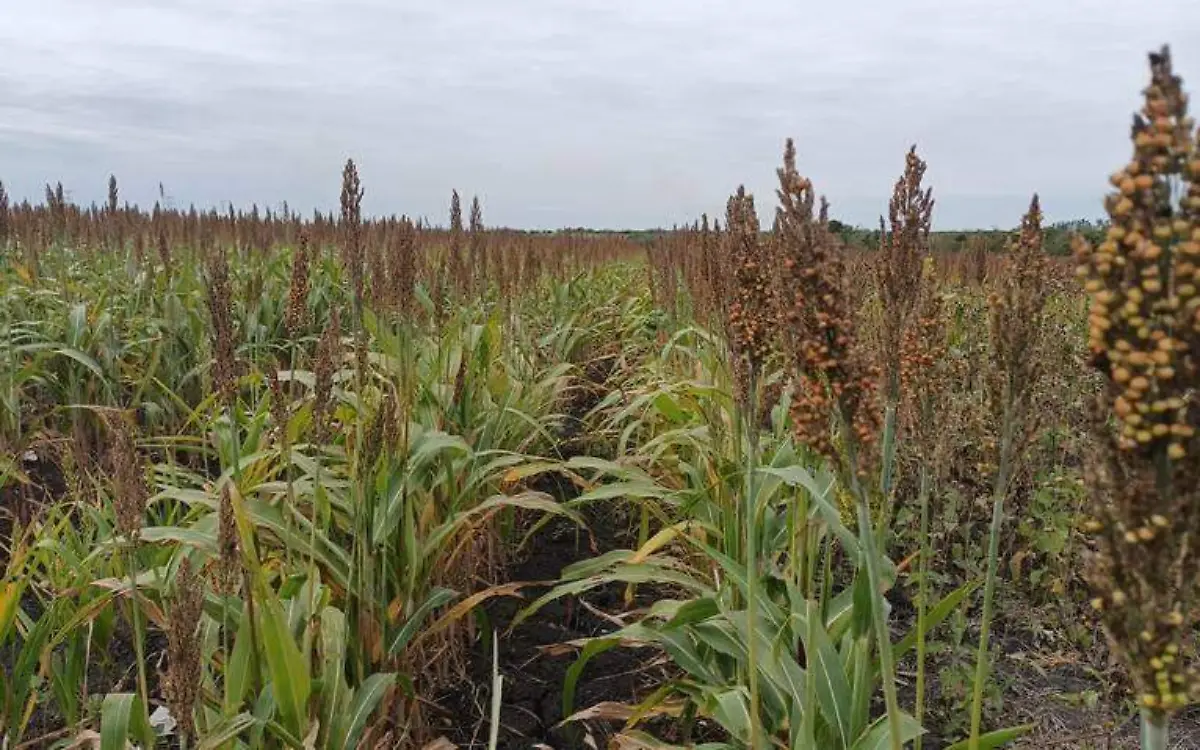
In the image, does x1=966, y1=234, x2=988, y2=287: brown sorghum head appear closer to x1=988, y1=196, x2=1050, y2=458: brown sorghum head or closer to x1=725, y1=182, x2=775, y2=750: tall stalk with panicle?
x1=725, y1=182, x2=775, y2=750: tall stalk with panicle

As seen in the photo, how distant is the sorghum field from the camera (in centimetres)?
88

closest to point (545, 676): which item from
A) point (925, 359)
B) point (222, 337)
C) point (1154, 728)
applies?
point (222, 337)

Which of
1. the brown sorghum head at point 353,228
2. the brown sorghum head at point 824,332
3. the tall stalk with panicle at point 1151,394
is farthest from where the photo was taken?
the brown sorghum head at point 353,228

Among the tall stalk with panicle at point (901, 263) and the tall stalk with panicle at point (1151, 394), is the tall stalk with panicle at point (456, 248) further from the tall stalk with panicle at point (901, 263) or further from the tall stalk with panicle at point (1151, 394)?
the tall stalk with panicle at point (1151, 394)

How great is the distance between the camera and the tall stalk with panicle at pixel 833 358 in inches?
45.6

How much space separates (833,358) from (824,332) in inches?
1.5

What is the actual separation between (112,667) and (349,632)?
3.02ft

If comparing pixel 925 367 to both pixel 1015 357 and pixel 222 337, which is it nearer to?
pixel 1015 357

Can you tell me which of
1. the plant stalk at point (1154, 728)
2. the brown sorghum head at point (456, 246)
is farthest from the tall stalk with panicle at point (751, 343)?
the brown sorghum head at point (456, 246)

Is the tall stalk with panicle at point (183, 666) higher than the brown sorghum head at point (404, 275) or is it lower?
lower

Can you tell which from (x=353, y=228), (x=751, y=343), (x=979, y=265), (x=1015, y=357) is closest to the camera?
(x=1015, y=357)

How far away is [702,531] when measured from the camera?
3111 millimetres

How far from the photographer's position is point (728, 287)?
2.28m

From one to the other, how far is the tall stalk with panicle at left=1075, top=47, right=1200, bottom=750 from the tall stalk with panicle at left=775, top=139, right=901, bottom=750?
315mm
